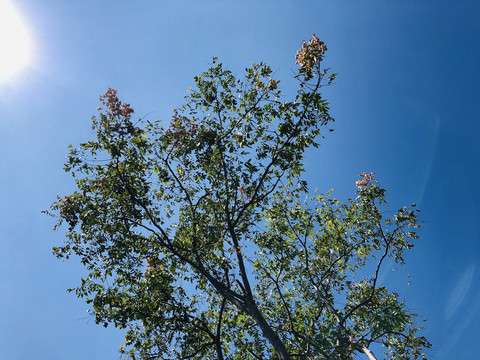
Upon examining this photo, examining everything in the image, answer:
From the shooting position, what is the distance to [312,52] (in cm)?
1090

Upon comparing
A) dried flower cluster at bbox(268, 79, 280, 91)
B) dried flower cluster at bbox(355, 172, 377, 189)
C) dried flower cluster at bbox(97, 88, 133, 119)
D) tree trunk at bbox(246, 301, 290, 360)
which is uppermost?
dried flower cluster at bbox(97, 88, 133, 119)

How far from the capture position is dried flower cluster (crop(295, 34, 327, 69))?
426 inches

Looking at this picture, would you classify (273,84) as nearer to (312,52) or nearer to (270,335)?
(312,52)

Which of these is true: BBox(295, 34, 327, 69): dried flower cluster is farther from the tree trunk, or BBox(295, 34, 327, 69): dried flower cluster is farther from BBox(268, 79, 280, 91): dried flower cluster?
the tree trunk

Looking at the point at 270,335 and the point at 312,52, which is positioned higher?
the point at 312,52

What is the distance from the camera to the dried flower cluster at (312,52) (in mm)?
10820

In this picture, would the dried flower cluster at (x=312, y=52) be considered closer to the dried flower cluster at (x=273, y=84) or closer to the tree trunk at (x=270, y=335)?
the dried flower cluster at (x=273, y=84)

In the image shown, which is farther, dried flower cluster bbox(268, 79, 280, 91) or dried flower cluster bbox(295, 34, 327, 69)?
dried flower cluster bbox(268, 79, 280, 91)

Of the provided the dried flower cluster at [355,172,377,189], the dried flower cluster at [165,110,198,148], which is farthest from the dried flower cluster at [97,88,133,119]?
the dried flower cluster at [355,172,377,189]

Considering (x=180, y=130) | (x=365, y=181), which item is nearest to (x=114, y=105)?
(x=180, y=130)

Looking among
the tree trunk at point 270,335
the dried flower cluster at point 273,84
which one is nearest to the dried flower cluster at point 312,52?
the dried flower cluster at point 273,84

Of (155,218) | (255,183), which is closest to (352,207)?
(255,183)

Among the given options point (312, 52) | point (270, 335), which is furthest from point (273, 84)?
point (270, 335)

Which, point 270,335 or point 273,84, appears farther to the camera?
point 273,84
